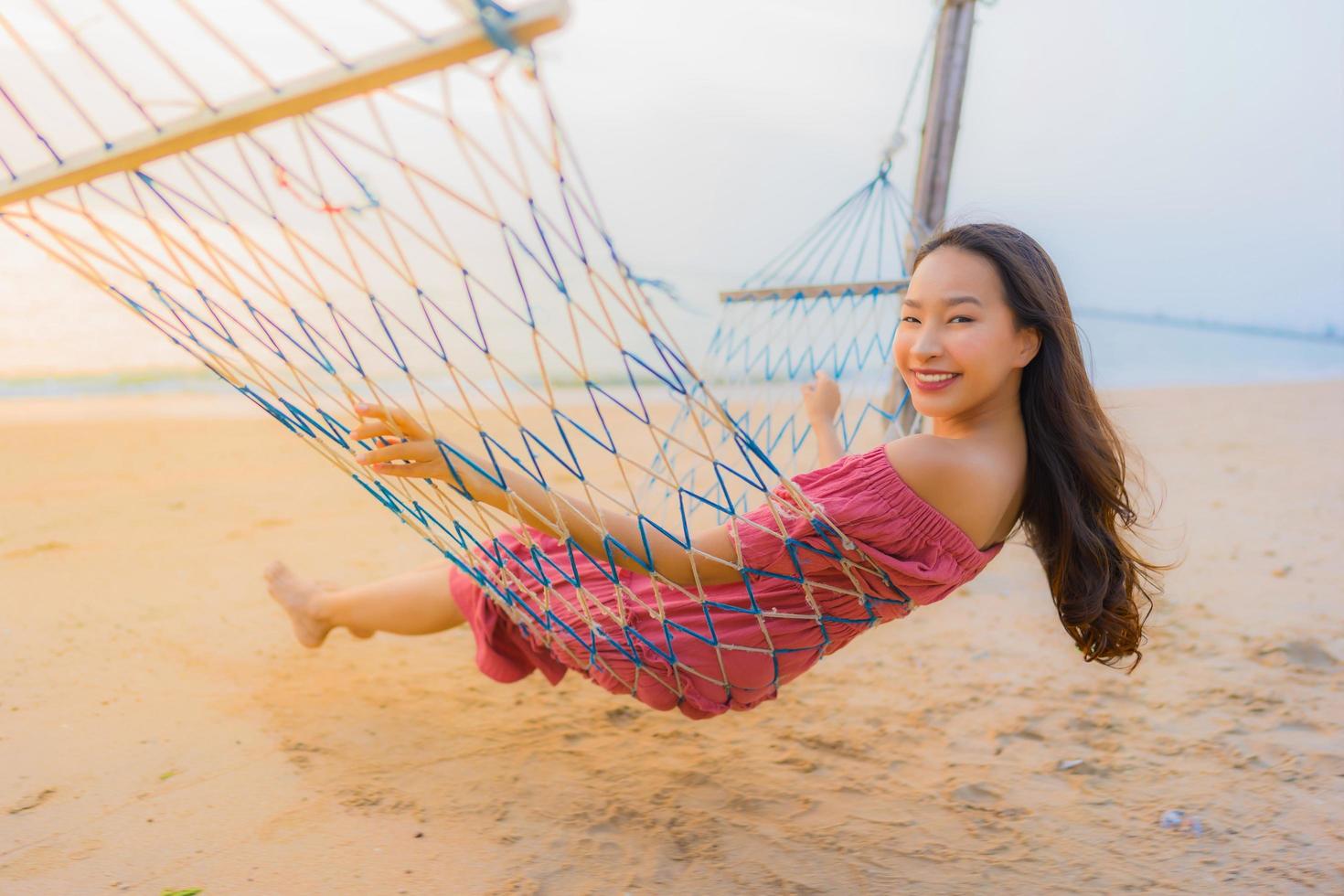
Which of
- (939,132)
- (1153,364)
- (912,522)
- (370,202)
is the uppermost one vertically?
(939,132)

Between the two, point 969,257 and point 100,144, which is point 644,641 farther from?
point 100,144

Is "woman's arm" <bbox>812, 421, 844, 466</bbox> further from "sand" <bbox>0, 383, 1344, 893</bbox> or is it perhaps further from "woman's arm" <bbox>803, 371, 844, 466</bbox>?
"sand" <bbox>0, 383, 1344, 893</bbox>

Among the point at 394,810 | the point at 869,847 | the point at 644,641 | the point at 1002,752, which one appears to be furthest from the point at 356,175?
the point at 1002,752

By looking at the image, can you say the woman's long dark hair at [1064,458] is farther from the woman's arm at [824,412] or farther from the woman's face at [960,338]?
the woman's arm at [824,412]

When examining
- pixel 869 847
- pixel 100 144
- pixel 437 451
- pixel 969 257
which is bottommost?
pixel 869 847

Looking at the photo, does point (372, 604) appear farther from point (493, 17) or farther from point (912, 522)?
point (493, 17)

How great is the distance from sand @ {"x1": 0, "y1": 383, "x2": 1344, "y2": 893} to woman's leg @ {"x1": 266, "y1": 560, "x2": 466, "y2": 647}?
0.71ft

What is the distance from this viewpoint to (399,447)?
1195 millimetres

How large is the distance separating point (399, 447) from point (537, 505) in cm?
20

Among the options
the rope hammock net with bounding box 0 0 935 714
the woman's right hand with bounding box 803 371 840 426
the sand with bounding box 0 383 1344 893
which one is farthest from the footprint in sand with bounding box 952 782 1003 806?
the woman's right hand with bounding box 803 371 840 426

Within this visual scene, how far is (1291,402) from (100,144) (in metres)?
9.07

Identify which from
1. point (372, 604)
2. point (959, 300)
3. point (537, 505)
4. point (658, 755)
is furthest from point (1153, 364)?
point (537, 505)

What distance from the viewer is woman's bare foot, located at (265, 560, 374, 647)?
204 cm

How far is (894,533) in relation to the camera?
4.37ft
